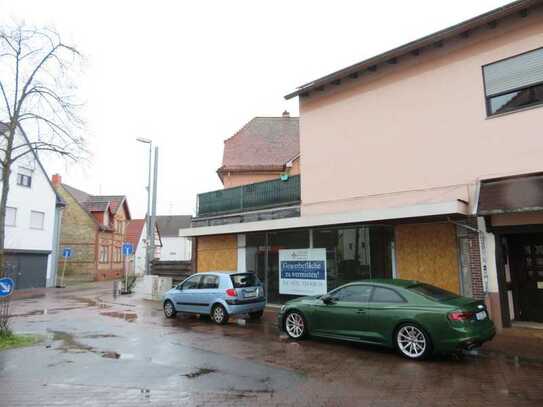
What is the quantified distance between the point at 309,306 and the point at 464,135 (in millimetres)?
6206

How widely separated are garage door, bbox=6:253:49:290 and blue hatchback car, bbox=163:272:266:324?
1984cm

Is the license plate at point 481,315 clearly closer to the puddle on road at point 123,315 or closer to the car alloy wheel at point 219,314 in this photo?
the car alloy wheel at point 219,314

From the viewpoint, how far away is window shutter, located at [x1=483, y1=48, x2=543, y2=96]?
9781 mm

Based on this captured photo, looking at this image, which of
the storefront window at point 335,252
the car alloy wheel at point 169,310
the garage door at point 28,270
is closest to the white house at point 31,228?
the garage door at point 28,270

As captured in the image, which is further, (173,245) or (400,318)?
(173,245)

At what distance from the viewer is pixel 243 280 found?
1216cm

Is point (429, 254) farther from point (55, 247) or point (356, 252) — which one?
point (55, 247)

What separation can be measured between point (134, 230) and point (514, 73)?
49.1 metres

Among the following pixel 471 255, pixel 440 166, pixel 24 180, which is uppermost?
pixel 24 180

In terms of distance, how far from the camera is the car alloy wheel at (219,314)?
38.7 ft

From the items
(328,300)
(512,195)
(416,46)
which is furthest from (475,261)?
(416,46)

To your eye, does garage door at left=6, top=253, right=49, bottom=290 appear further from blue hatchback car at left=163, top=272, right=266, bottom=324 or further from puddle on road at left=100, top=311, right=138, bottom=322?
blue hatchback car at left=163, top=272, right=266, bottom=324

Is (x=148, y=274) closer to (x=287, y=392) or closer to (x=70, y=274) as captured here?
(x=287, y=392)

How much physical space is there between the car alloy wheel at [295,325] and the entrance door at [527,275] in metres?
5.58
